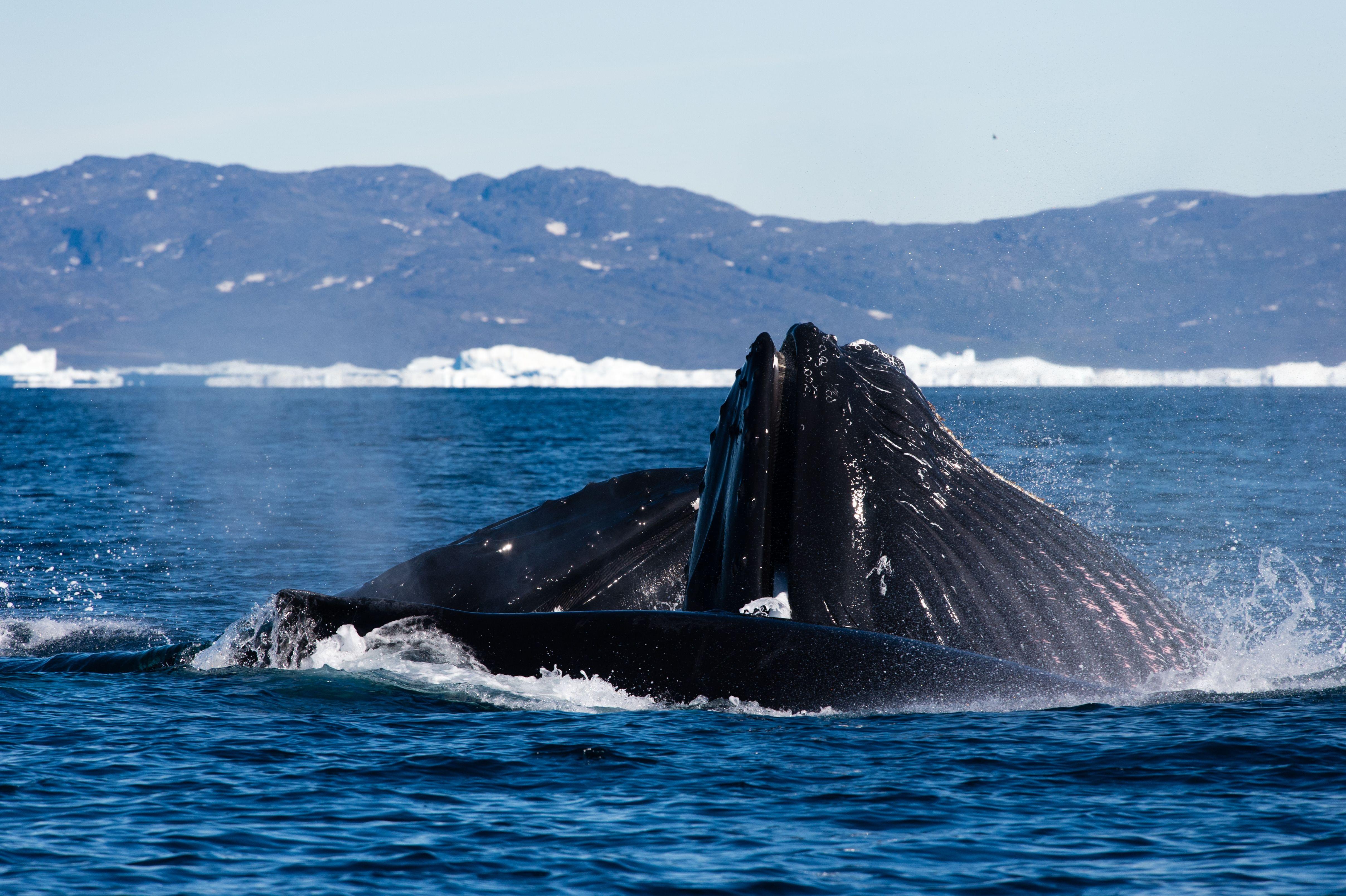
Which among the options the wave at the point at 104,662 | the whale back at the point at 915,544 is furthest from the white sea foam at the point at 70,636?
the whale back at the point at 915,544

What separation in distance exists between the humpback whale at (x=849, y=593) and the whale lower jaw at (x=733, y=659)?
0.01 m

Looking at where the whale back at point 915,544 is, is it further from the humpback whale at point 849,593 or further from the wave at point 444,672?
the wave at point 444,672

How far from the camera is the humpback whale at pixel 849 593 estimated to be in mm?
8688

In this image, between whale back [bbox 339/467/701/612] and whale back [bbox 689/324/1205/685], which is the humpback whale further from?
whale back [bbox 339/467/701/612]

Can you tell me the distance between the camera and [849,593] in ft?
29.1

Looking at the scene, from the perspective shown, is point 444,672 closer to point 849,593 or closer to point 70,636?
point 849,593

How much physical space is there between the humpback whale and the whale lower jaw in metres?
0.01

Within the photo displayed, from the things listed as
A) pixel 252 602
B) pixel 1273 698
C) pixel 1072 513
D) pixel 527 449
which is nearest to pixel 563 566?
pixel 1273 698

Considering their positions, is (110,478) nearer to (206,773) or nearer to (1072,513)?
(1072,513)

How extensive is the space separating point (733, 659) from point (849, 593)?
87cm

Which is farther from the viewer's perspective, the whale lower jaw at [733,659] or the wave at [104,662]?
the wave at [104,662]

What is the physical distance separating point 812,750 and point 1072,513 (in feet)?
67.2

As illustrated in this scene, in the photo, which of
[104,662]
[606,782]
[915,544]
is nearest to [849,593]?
[915,544]

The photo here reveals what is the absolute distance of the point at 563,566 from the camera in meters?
10.6
